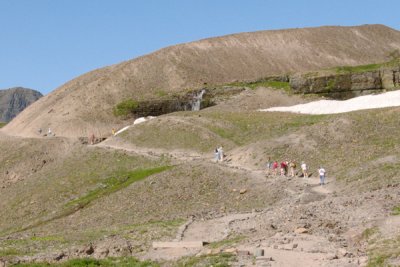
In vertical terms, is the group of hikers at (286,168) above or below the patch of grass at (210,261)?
above

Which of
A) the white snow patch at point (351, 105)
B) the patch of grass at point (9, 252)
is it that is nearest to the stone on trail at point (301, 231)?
the patch of grass at point (9, 252)

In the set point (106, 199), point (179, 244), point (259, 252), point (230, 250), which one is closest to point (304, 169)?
point (106, 199)

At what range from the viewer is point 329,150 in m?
53.9

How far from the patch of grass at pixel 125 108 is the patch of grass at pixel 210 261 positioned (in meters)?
74.2

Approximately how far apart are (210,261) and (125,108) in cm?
7671

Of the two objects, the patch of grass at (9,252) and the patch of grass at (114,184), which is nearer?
the patch of grass at (9,252)

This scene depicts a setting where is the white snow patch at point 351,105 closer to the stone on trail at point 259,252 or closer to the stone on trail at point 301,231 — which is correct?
the stone on trail at point 301,231

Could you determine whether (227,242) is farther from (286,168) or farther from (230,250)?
(286,168)

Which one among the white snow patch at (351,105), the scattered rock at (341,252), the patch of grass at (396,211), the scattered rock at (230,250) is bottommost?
the scattered rock at (341,252)

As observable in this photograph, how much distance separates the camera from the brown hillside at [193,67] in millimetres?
99188

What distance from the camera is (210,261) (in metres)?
23.9

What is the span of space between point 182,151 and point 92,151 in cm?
1055

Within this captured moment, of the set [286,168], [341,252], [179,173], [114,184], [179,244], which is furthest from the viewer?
[114,184]

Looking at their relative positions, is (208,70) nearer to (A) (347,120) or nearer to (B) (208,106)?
(B) (208,106)
